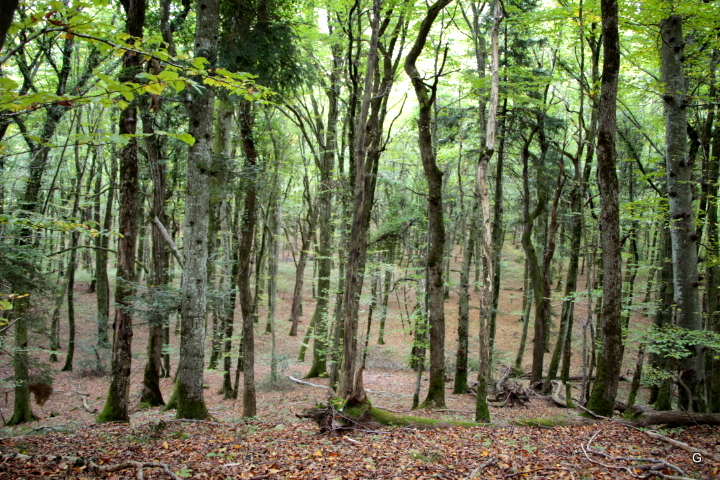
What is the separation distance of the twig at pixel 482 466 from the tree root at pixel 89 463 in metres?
2.98

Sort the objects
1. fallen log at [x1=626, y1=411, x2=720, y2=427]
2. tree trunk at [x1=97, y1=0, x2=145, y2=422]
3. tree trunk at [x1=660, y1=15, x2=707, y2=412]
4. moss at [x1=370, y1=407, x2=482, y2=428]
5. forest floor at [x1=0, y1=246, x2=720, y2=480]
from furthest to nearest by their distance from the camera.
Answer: tree trunk at [x1=660, y1=15, x2=707, y2=412] < tree trunk at [x1=97, y1=0, x2=145, y2=422] < moss at [x1=370, y1=407, x2=482, y2=428] < fallen log at [x1=626, y1=411, x2=720, y2=427] < forest floor at [x1=0, y1=246, x2=720, y2=480]

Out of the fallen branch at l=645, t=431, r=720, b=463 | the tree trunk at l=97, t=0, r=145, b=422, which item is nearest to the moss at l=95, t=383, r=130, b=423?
the tree trunk at l=97, t=0, r=145, b=422

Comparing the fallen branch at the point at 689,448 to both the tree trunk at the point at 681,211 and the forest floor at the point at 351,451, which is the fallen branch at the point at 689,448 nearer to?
the forest floor at the point at 351,451

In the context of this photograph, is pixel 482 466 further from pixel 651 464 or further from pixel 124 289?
pixel 124 289

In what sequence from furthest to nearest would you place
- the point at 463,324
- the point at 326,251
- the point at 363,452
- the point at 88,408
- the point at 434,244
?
the point at 326,251 → the point at 463,324 → the point at 88,408 → the point at 434,244 → the point at 363,452

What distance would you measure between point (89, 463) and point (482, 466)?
161 inches

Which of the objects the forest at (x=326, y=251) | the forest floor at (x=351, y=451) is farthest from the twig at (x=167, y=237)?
the forest floor at (x=351, y=451)

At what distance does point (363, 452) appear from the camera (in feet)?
17.7

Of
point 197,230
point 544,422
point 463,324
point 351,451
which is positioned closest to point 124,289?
point 197,230

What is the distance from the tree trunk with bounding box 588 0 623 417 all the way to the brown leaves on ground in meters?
0.90

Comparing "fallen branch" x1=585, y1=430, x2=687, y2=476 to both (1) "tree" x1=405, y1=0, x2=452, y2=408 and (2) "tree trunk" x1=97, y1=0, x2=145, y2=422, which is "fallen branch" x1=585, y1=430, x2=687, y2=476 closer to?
(1) "tree" x1=405, y1=0, x2=452, y2=408

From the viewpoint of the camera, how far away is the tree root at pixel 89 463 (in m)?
4.00

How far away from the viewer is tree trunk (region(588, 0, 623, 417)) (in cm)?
697

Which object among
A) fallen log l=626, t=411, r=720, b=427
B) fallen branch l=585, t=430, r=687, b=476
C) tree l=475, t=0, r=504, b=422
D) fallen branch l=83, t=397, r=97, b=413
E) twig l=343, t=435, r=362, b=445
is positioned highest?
tree l=475, t=0, r=504, b=422
